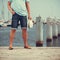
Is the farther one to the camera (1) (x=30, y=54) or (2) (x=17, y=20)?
(2) (x=17, y=20)

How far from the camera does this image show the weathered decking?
12.0 ft

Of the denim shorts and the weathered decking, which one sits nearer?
the weathered decking

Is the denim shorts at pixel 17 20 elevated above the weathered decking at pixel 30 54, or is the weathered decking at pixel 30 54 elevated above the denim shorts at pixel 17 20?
the denim shorts at pixel 17 20

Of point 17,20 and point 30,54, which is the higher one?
point 17,20

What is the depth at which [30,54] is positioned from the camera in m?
3.73

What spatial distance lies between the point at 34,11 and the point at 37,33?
48 centimetres

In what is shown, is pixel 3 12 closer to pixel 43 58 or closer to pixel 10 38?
pixel 10 38

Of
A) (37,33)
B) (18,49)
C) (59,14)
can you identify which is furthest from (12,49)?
(59,14)

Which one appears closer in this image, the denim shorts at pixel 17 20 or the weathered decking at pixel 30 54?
the weathered decking at pixel 30 54

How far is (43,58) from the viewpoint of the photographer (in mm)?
3641

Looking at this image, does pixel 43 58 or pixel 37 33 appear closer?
pixel 43 58

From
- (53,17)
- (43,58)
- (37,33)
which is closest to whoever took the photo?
(43,58)

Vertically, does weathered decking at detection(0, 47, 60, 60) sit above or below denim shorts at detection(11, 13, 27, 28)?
below

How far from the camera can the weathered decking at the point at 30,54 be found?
3664 mm
